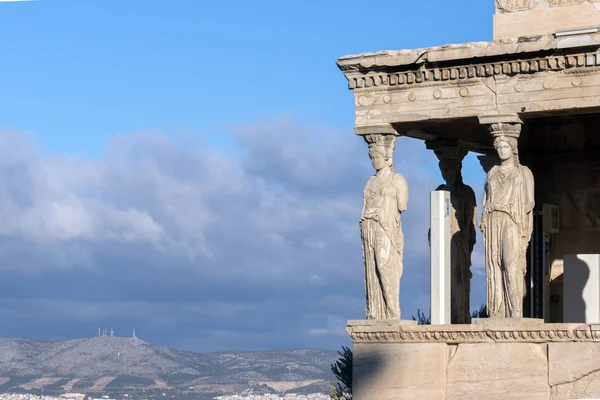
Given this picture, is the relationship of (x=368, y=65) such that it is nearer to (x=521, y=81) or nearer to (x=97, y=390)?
(x=521, y=81)

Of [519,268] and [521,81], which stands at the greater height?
[521,81]

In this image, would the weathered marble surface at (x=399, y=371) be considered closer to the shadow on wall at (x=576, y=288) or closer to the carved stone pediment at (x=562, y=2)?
the shadow on wall at (x=576, y=288)

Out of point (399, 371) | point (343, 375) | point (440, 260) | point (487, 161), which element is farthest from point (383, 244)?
point (343, 375)

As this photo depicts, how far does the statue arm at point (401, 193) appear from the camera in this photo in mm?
20350

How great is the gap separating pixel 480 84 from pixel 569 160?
3920 mm

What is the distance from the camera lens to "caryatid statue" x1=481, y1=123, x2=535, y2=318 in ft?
63.8

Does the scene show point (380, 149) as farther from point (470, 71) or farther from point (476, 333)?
point (476, 333)

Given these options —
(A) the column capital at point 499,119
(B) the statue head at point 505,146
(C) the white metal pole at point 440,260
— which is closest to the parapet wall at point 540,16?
(A) the column capital at point 499,119

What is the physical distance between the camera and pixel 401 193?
20.4 meters

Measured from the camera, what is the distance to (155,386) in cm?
8181

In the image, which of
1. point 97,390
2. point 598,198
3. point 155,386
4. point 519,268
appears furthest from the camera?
point 97,390

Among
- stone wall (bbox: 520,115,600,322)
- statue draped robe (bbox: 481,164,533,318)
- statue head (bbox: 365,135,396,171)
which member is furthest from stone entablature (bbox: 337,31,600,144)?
stone wall (bbox: 520,115,600,322)

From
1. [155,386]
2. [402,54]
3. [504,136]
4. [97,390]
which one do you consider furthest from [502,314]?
[97,390]

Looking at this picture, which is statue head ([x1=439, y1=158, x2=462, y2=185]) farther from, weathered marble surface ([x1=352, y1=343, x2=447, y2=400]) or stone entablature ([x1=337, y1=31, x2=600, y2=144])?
weathered marble surface ([x1=352, y1=343, x2=447, y2=400])
